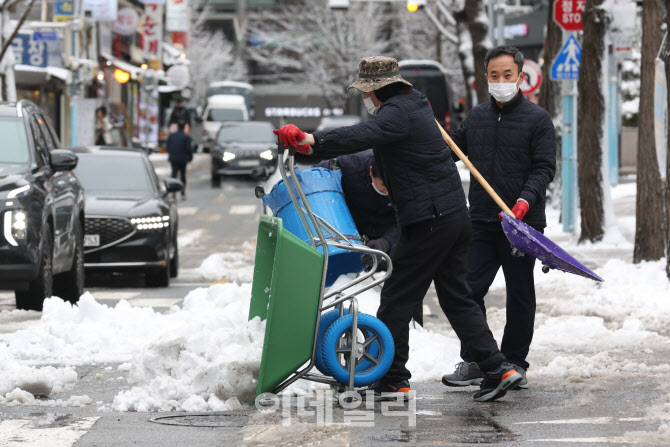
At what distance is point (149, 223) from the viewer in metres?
13.8

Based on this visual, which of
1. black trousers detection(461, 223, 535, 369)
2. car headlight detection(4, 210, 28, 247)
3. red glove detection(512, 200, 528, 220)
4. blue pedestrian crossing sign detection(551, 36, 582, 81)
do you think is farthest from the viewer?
blue pedestrian crossing sign detection(551, 36, 582, 81)

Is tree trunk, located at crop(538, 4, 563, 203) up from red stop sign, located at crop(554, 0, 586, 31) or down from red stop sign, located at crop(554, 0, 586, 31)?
down

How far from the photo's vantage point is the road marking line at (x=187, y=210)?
1003 inches

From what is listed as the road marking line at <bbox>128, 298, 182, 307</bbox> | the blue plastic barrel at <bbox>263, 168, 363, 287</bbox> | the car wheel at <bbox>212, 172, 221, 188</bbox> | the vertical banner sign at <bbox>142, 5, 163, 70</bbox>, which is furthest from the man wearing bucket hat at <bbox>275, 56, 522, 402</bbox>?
the vertical banner sign at <bbox>142, 5, 163, 70</bbox>

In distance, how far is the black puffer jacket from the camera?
6926mm

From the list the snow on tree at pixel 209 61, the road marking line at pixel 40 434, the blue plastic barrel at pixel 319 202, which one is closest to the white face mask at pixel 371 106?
the blue plastic barrel at pixel 319 202

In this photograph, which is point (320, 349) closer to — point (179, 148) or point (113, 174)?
point (113, 174)

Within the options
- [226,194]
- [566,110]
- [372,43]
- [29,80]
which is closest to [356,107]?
[372,43]

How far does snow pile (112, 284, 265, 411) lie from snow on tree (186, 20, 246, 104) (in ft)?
271

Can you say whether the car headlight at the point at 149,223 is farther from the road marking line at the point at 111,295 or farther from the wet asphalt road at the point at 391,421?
the wet asphalt road at the point at 391,421

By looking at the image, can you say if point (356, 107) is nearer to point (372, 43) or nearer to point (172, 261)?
point (372, 43)

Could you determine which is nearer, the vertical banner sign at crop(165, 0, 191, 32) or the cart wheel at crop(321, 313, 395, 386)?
the cart wheel at crop(321, 313, 395, 386)

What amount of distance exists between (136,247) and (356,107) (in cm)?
7479

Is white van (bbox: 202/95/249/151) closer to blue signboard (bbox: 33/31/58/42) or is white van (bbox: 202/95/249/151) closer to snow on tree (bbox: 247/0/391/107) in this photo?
snow on tree (bbox: 247/0/391/107)
